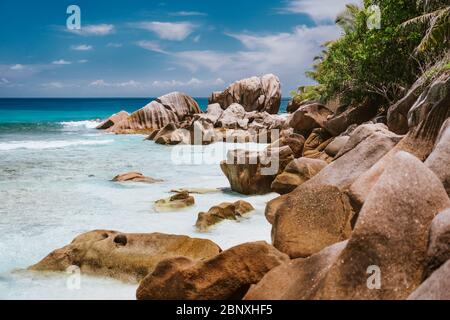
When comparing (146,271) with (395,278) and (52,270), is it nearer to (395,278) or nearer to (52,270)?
(52,270)

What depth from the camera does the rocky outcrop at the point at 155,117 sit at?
36625 mm

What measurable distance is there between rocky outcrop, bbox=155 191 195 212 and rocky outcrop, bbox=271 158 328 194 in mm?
2202

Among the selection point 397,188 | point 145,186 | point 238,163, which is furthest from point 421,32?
point 397,188

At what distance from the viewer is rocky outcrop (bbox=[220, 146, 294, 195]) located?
41.7 feet

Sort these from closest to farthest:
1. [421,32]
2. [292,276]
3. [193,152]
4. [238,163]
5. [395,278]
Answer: [395,278]
[292,276]
[238,163]
[421,32]
[193,152]

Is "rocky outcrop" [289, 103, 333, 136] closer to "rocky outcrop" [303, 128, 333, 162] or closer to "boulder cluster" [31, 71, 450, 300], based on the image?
"rocky outcrop" [303, 128, 333, 162]

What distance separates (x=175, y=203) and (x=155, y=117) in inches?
1040

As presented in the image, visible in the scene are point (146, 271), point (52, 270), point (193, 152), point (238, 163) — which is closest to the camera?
point (146, 271)

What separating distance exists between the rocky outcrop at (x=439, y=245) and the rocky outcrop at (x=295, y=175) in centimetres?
689

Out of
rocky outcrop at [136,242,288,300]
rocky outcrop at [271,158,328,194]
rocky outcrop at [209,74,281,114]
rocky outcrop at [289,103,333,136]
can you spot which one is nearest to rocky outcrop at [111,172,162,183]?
rocky outcrop at [271,158,328,194]

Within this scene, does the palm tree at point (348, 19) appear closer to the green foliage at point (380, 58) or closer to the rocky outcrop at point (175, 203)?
the green foliage at point (380, 58)

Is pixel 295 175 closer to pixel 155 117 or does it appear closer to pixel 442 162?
pixel 442 162

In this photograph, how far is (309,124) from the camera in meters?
21.0
